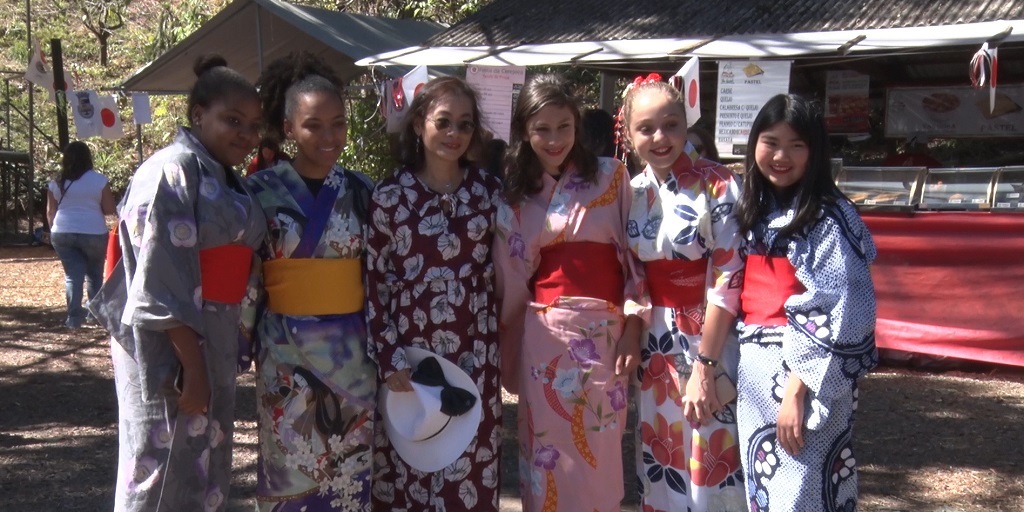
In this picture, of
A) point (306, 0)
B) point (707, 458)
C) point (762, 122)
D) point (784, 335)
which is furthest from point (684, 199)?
point (306, 0)

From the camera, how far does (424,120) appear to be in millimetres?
2947

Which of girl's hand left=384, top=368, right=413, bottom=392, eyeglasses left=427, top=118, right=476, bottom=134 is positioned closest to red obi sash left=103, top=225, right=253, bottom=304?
girl's hand left=384, top=368, right=413, bottom=392

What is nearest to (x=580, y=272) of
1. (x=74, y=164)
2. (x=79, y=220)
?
(x=79, y=220)

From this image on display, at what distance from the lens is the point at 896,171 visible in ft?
22.7

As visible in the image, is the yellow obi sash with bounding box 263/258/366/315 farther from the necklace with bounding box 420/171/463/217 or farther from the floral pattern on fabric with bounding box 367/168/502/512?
the necklace with bounding box 420/171/463/217

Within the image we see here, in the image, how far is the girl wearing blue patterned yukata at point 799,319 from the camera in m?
2.44

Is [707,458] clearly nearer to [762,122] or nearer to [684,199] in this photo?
[684,199]

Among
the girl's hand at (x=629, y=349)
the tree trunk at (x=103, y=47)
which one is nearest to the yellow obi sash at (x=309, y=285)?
the girl's hand at (x=629, y=349)

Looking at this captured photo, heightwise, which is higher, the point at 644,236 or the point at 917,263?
the point at 644,236

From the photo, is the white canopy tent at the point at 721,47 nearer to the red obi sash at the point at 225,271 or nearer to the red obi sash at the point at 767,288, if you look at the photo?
the red obi sash at the point at 767,288

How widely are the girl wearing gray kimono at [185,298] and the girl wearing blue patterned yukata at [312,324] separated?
0.11 m

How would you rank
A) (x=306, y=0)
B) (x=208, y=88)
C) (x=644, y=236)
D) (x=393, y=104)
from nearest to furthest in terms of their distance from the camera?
(x=208, y=88)
(x=644, y=236)
(x=393, y=104)
(x=306, y=0)

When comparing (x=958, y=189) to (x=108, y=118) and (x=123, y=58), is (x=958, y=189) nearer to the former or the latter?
(x=108, y=118)

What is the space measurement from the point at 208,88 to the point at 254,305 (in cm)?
63
